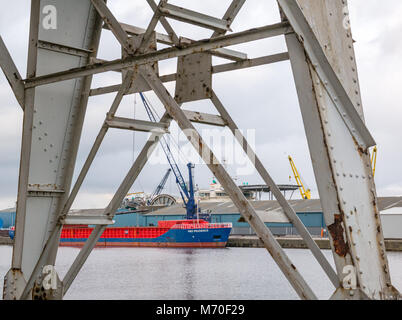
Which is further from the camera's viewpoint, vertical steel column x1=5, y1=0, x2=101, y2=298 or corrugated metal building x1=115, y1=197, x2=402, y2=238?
corrugated metal building x1=115, y1=197, x2=402, y2=238

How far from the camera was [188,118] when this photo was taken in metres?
5.88

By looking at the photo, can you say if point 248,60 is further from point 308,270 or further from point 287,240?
point 287,240

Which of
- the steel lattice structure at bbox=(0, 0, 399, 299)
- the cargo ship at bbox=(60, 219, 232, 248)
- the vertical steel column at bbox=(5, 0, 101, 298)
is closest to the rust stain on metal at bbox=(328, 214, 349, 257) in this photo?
the steel lattice structure at bbox=(0, 0, 399, 299)

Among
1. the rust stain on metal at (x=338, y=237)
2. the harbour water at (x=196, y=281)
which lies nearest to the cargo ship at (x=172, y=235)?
the harbour water at (x=196, y=281)

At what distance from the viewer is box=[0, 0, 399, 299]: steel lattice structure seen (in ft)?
13.6

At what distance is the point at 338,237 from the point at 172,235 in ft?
179

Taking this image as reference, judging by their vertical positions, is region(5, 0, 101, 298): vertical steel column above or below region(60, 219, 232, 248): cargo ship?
below

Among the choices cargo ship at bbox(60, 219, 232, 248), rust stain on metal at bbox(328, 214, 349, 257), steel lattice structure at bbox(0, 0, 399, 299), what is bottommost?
rust stain on metal at bbox(328, 214, 349, 257)

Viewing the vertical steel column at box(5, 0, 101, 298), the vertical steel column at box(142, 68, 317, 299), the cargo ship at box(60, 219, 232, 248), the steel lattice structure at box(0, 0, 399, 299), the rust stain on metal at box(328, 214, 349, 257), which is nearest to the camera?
the rust stain on metal at box(328, 214, 349, 257)

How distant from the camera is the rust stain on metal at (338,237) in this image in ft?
13.1

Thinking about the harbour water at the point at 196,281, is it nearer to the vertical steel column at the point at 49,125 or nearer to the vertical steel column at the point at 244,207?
the vertical steel column at the point at 49,125

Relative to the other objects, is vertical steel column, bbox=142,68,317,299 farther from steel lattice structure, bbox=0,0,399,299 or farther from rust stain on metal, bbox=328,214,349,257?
rust stain on metal, bbox=328,214,349,257

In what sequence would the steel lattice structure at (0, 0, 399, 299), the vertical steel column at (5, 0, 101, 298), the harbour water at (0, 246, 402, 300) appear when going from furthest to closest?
the harbour water at (0, 246, 402, 300), the vertical steel column at (5, 0, 101, 298), the steel lattice structure at (0, 0, 399, 299)

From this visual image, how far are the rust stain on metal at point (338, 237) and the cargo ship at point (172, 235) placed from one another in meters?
50.0
